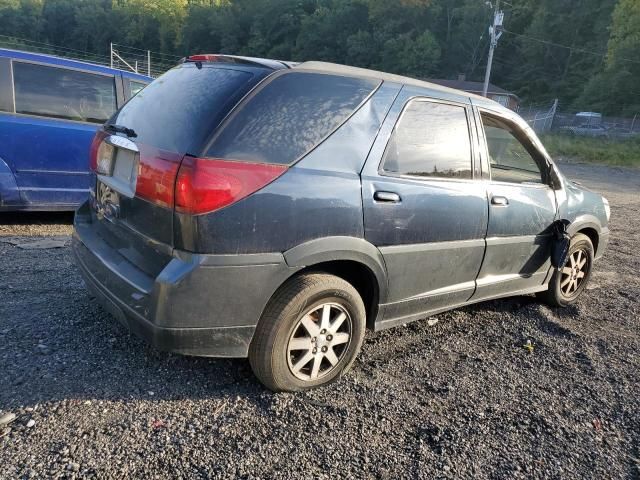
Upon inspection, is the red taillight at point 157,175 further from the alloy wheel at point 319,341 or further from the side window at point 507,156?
the side window at point 507,156

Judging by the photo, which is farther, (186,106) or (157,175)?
(186,106)

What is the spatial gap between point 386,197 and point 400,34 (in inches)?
2857

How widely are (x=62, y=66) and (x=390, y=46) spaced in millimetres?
67292

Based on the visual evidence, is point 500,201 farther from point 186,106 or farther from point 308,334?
point 186,106

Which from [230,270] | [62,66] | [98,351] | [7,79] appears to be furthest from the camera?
[62,66]

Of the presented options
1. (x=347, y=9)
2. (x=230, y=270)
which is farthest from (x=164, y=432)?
(x=347, y=9)

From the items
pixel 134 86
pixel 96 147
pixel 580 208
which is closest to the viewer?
pixel 96 147

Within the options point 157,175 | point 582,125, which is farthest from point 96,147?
point 582,125

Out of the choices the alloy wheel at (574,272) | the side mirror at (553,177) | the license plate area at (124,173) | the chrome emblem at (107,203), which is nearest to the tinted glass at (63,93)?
the chrome emblem at (107,203)

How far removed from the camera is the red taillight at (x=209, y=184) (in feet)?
7.48

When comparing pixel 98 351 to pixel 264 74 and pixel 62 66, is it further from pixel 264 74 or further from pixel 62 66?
pixel 62 66

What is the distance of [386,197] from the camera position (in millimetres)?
2842

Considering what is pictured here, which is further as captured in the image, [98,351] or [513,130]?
[513,130]

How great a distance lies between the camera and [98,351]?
3.00m
